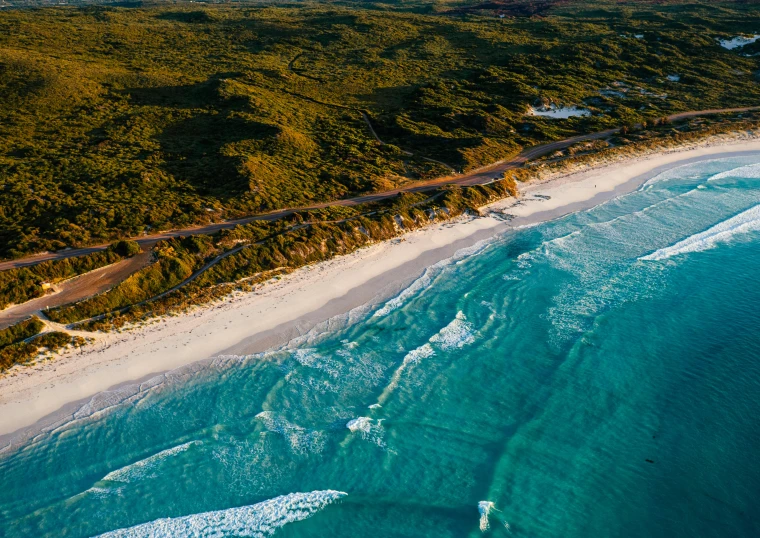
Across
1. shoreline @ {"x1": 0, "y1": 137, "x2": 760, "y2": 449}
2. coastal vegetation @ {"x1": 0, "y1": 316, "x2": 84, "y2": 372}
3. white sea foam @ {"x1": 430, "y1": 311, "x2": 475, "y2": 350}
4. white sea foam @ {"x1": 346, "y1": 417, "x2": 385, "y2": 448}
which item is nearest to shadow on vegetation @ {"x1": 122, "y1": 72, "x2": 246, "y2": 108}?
shoreline @ {"x1": 0, "y1": 137, "x2": 760, "y2": 449}

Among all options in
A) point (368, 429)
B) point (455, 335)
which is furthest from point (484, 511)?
point (455, 335)

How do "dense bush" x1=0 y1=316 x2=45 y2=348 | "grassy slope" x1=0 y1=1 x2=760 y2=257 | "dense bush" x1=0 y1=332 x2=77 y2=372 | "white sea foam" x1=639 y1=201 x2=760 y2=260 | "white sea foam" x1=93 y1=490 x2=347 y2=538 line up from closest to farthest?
1. "white sea foam" x1=93 y1=490 x2=347 y2=538
2. "dense bush" x1=0 y1=332 x2=77 y2=372
3. "dense bush" x1=0 y1=316 x2=45 y2=348
4. "white sea foam" x1=639 y1=201 x2=760 y2=260
5. "grassy slope" x1=0 y1=1 x2=760 y2=257

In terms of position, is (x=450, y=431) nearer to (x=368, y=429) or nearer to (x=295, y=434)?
(x=368, y=429)

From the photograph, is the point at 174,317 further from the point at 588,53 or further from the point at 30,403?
the point at 588,53

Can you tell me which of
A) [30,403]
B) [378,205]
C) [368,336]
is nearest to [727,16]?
[378,205]

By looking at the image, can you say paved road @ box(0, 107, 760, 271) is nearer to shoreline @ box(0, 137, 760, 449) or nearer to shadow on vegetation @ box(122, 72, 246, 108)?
shoreline @ box(0, 137, 760, 449)
